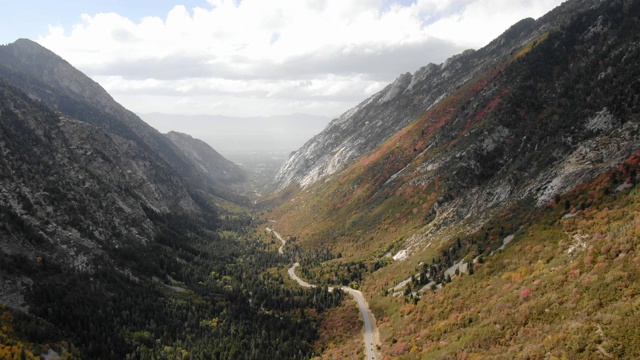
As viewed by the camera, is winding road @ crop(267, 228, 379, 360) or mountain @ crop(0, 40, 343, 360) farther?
mountain @ crop(0, 40, 343, 360)

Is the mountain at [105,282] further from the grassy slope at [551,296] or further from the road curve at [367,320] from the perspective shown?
the grassy slope at [551,296]

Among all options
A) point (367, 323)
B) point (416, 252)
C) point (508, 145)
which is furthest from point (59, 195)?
point (508, 145)

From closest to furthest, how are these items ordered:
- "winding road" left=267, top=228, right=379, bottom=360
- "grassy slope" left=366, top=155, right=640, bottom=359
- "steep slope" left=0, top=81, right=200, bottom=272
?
"grassy slope" left=366, top=155, right=640, bottom=359 < "winding road" left=267, top=228, right=379, bottom=360 < "steep slope" left=0, top=81, right=200, bottom=272

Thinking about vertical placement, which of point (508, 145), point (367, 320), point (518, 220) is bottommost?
point (367, 320)

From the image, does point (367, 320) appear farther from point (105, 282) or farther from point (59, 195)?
point (59, 195)

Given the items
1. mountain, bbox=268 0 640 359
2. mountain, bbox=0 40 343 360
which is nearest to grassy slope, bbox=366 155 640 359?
mountain, bbox=268 0 640 359

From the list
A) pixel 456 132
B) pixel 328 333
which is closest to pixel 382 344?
pixel 328 333

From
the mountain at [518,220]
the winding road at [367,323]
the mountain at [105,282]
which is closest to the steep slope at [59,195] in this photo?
the mountain at [105,282]

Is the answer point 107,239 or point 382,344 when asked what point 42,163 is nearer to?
point 107,239

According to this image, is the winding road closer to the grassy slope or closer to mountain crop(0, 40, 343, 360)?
the grassy slope
